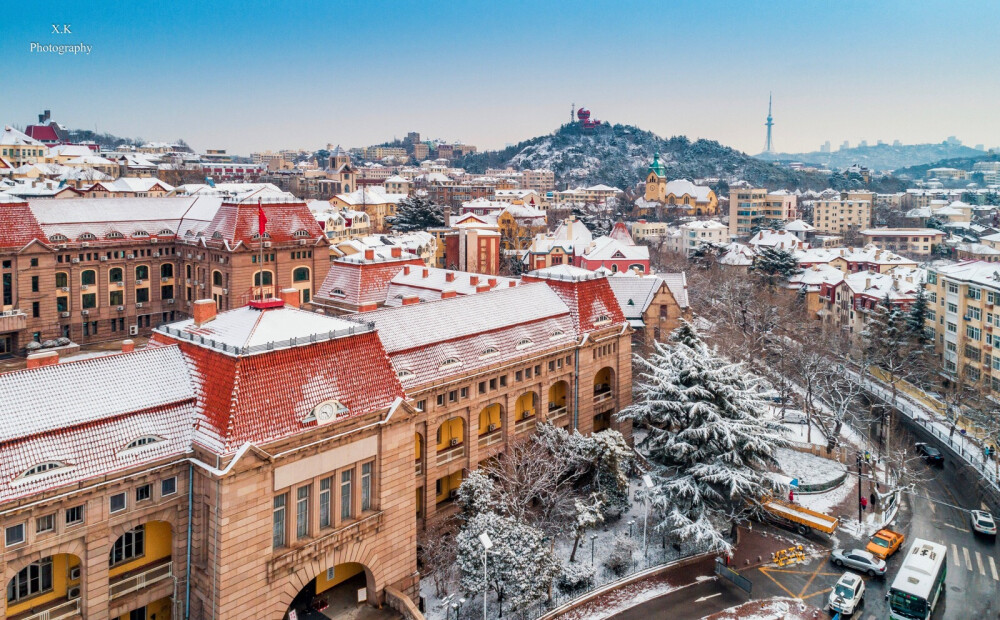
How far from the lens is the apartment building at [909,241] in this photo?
464ft

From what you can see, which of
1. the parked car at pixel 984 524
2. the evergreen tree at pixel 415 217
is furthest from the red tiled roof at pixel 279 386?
the evergreen tree at pixel 415 217

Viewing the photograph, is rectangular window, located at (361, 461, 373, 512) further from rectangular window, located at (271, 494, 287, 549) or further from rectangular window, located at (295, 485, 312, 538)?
rectangular window, located at (271, 494, 287, 549)

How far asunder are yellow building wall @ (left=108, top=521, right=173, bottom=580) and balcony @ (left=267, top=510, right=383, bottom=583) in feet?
14.2

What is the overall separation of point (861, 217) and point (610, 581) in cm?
15988

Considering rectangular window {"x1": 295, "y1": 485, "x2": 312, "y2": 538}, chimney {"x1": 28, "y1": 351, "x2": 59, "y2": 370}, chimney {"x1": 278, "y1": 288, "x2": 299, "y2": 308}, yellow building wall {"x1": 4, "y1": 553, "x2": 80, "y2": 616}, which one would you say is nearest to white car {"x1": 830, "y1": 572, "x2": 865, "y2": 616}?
rectangular window {"x1": 295, "y1": 485, "x2": 312, "y2": 538}

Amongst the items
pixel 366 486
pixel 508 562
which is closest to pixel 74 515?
pixel 366 486

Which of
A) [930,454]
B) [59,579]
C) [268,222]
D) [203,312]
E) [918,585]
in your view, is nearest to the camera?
[59,579]

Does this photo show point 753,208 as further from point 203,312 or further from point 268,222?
point 203,312

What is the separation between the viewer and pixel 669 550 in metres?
41.6

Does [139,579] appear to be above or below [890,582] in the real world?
above

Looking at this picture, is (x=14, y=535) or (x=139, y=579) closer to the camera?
(x=14, y=535)

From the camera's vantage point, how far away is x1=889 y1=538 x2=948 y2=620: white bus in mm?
33375

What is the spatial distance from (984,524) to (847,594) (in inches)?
575

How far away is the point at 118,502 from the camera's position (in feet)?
86.4
